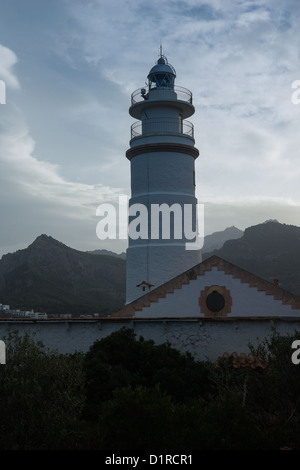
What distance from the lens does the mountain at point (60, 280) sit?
9288 cm

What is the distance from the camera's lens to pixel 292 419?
12.6m

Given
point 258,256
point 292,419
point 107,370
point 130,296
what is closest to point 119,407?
point 292,419

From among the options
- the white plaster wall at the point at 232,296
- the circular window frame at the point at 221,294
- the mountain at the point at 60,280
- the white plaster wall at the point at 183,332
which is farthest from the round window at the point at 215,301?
the mountain at the point at 60,280

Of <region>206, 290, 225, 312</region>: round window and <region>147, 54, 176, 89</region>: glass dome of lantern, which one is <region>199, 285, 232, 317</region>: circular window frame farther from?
<region>147, 54, 176, 89</region>: glass dome of lantern

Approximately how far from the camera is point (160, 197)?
30531 mm

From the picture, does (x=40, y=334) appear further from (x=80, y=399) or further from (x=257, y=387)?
(x=257, y=387)

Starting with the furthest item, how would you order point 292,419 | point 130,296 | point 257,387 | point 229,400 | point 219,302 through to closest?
point 130,296 < point 219,302 < point 257,387 < point 292,419 < point 229,400

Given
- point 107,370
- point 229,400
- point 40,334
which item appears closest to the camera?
point 229,400

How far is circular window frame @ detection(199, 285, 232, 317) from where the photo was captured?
22.3 m

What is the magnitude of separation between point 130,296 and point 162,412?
20490 millimetres

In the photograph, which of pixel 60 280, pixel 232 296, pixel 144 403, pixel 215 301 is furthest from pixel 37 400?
pixel 60 280

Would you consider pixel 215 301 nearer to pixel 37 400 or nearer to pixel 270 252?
pixel 37 400
